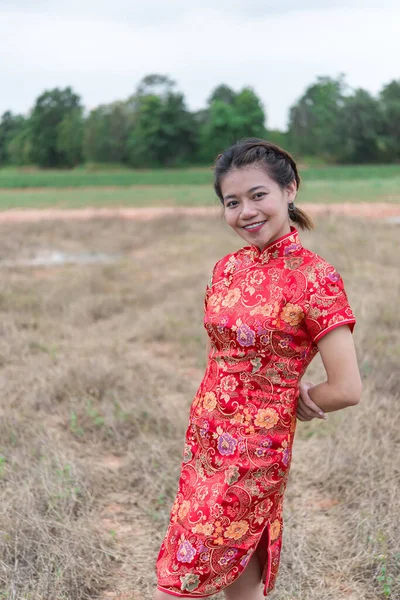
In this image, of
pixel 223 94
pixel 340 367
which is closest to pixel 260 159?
pixel 340 367

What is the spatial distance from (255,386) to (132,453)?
1.82 metres

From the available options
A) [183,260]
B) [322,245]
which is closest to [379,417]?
[322,245]

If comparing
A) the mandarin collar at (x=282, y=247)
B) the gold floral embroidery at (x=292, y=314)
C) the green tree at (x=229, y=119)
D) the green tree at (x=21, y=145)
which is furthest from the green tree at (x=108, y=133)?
the gold floral embroidery at (x=292, y=314)

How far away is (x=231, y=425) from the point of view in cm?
146

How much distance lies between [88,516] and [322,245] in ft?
21.2

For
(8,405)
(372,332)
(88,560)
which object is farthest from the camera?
(372,332)

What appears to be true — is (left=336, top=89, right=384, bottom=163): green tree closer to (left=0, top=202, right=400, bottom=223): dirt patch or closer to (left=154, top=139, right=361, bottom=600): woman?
(left=0, top=202, right=400, bottom=223): dirt patch

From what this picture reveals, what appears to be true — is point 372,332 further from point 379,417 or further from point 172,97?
point 172,97

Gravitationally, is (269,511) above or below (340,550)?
above

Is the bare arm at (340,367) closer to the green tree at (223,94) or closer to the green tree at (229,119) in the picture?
the green tree at (229,119)

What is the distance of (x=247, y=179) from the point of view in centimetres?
150

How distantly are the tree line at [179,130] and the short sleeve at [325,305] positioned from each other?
33.5 metres

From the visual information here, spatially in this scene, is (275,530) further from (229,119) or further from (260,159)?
(229,119)

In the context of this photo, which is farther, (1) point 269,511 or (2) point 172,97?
(2) point 172,97
